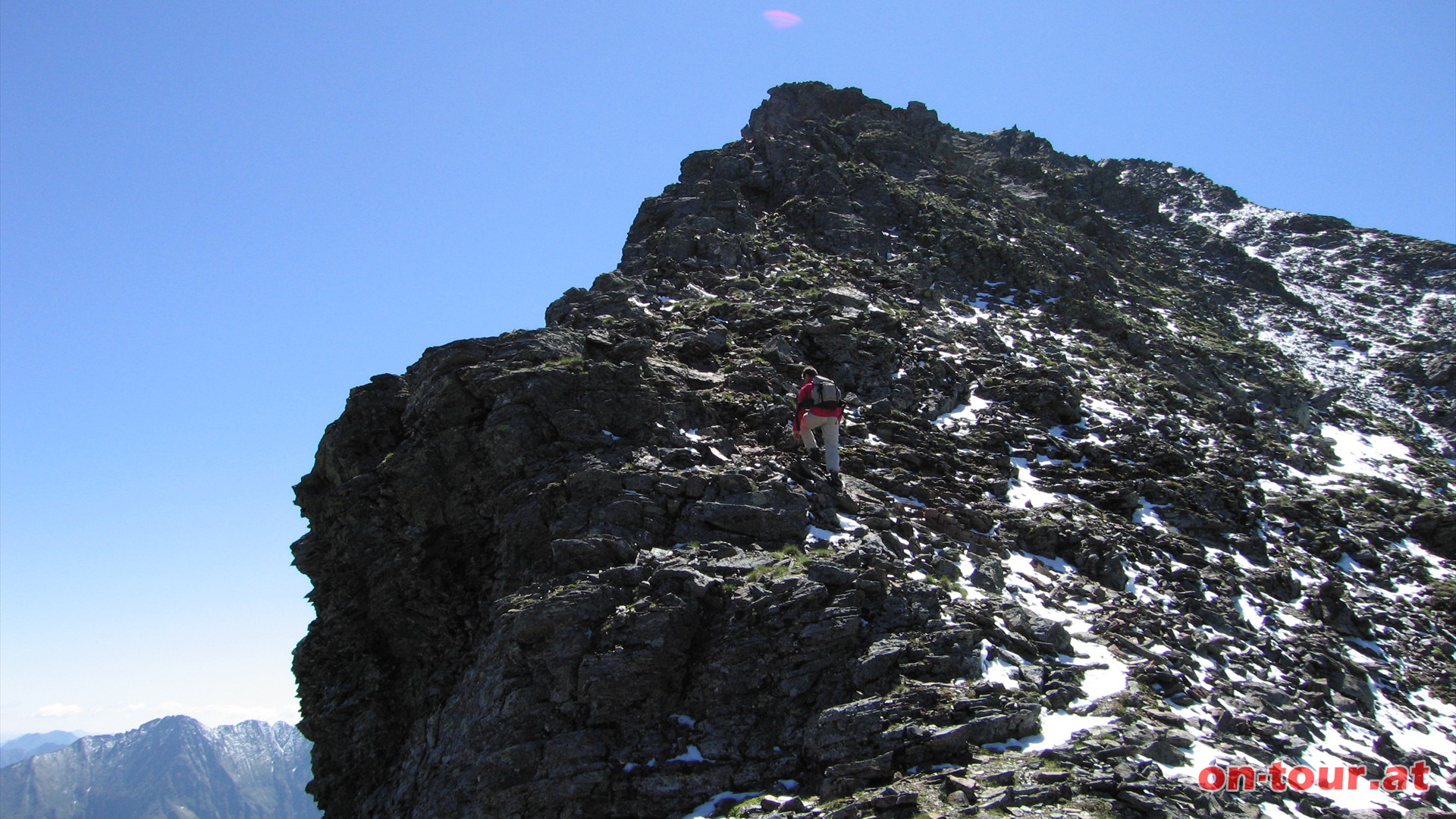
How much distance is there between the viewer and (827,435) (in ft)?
60.2

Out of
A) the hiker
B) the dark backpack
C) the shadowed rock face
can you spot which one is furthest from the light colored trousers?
the shadowed rock face

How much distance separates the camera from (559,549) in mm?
14711

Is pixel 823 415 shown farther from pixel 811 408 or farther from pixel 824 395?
pixel 824 395

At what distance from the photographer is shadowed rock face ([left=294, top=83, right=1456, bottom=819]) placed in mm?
12125

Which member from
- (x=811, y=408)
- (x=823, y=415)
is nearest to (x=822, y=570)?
(x=823, y=415)

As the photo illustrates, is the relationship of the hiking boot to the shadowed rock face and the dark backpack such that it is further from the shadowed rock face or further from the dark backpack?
the dark backpack

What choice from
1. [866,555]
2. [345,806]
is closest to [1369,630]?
[866,555]

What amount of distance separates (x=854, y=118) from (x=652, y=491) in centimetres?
4188

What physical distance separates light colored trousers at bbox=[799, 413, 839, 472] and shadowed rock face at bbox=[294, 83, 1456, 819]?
2.25ft

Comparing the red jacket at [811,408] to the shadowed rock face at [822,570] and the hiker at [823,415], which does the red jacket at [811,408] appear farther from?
the shadowed rock face at [822,570]

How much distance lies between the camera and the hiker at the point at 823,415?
18.0 meters

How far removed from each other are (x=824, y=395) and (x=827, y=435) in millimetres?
990

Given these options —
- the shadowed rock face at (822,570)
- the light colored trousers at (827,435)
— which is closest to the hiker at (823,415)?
the light colored trousers at (827,435)

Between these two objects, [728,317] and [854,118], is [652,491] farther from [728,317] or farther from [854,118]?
[854,118]
